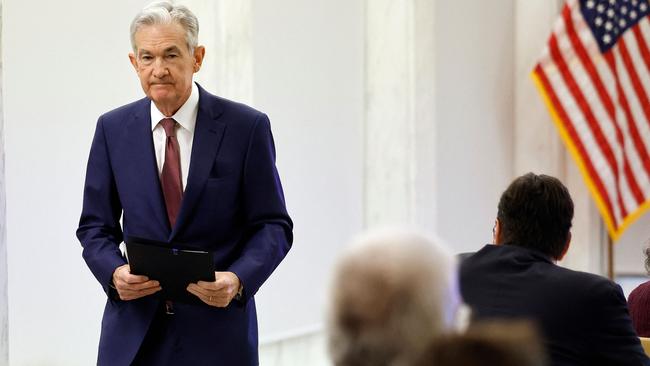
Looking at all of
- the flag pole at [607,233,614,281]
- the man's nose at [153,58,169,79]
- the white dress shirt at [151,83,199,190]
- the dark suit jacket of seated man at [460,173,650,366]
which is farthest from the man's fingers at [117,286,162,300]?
the flag pole at [607,233,614,281]

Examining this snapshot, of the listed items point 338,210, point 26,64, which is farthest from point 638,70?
point 26,64

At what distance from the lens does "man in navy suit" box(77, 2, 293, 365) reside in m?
3.29

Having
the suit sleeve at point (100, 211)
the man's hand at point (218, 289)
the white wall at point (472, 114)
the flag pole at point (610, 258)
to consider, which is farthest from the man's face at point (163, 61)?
the flag pole at point (610, 258)

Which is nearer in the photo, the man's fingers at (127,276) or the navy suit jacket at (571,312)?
the navy suit jacket at (571,312)

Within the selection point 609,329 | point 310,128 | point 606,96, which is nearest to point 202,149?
point 609,329

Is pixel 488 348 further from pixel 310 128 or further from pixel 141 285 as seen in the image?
pixel 310 128

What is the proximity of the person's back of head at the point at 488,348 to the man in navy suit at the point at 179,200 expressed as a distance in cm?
176

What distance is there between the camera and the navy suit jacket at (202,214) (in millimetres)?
3297

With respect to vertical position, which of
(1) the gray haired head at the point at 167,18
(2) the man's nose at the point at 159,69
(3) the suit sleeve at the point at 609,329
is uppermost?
(1) the gray haired head at the point at 167,18

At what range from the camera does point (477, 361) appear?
146cm

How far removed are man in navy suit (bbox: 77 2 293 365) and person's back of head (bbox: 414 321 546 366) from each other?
176 cm

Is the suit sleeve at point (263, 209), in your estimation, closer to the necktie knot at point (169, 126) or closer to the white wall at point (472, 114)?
the necktie knot at point (169, 126)

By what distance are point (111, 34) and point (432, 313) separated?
4.25m

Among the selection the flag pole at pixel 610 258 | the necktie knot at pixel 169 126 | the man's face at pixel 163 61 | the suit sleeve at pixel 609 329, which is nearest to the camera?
the suit sleeve at pixel 609 329
